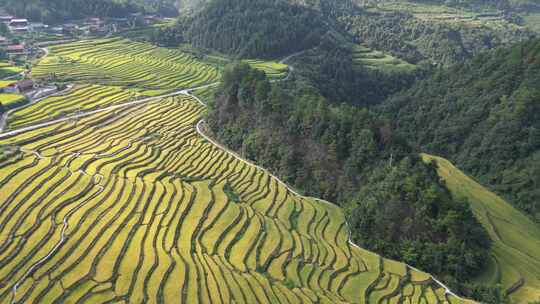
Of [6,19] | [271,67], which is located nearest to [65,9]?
[6,19]

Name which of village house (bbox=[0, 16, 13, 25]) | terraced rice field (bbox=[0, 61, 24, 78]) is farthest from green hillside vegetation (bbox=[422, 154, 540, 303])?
village house (bbox=[0, 16, 13, 25])

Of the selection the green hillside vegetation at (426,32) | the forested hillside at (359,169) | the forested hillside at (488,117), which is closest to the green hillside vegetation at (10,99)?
the forested hillside at (359,169)

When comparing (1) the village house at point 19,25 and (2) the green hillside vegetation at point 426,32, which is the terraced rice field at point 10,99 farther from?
(2) the green hillside vegetation at point 426,32

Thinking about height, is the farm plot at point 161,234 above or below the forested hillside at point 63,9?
below

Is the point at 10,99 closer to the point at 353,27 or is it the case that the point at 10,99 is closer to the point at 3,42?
the point at 3,42

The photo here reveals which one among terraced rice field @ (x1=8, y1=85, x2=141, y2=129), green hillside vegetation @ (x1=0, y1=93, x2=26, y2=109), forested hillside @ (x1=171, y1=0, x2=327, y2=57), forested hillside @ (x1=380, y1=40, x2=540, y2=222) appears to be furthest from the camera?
forested hillside @ (x1=171, y1=0, x2=327, y2=57)

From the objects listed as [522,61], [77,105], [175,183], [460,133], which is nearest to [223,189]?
[175,183]

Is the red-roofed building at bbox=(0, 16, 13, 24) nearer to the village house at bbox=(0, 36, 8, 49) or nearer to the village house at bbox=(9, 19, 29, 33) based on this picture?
the village house at bbox=(9, 19, 29, 33)
